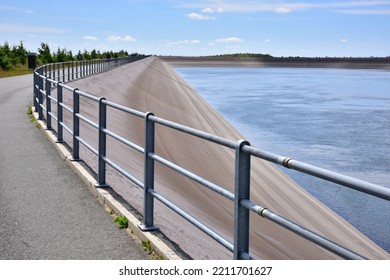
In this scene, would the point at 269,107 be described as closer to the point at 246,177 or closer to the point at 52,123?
the point at 52,123

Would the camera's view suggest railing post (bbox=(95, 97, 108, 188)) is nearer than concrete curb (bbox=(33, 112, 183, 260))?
No

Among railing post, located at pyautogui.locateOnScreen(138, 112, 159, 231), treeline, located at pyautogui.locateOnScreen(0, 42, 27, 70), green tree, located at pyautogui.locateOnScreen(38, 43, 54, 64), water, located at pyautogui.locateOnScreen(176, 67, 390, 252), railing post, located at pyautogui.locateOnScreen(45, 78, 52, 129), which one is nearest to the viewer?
railing post, located at pyautogui.locateOnScreen(138, 112, 159, 231)

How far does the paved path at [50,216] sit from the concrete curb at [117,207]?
0.11 meters

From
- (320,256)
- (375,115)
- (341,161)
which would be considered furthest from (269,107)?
(320,256)

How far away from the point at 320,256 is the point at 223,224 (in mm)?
2530

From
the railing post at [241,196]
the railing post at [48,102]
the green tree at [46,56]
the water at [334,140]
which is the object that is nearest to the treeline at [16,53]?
the green tree at [46,56]

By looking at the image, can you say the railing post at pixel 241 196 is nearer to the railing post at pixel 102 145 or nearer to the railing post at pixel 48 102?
the railing post at pixel 102 145

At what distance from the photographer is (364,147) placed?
4125 cm

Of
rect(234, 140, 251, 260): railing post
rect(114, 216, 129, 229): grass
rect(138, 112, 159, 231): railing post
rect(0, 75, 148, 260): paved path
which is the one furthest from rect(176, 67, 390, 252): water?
rect(234, 140, 251, 260): railing post

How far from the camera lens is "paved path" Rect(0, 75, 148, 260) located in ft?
21.7

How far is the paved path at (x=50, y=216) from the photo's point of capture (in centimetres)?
661

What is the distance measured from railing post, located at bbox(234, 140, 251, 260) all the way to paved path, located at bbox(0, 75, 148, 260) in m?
1.48

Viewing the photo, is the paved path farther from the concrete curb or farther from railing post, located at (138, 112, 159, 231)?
railing post, located at (138, 112, 159, 231)

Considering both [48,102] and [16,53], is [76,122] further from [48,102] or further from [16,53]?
[16,53]
